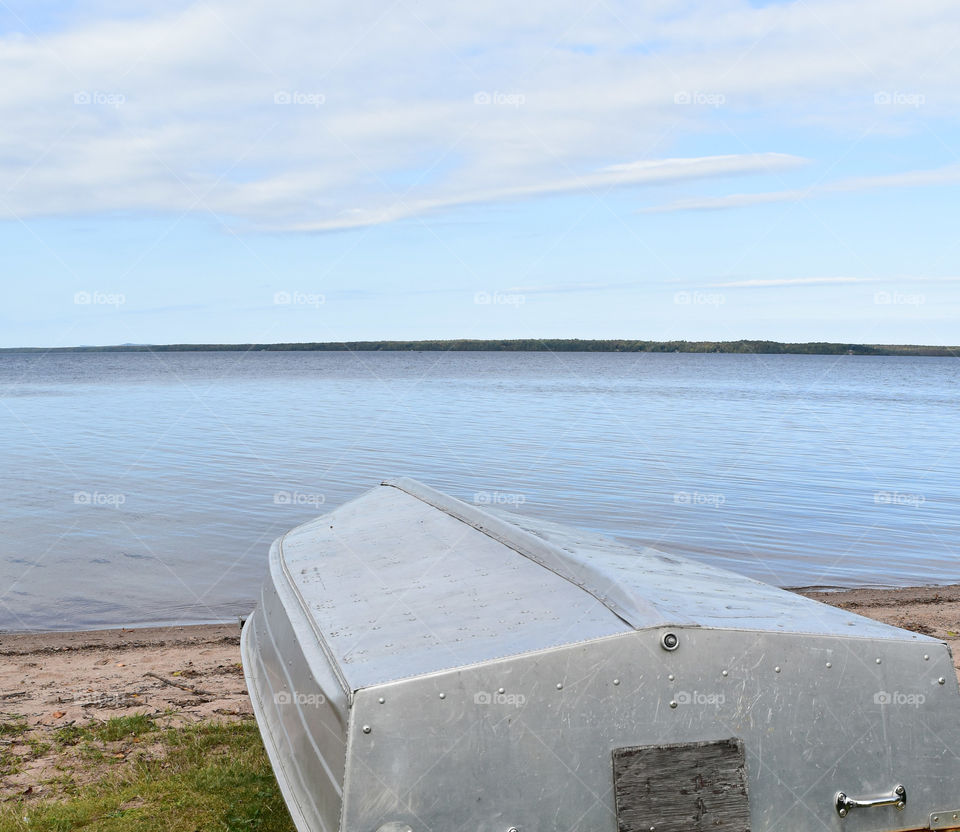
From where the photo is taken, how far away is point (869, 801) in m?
3.51

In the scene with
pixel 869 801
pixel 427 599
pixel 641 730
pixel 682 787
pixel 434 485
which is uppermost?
pixel 427 599

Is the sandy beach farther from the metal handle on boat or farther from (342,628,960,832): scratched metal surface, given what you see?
the metal handle on boat

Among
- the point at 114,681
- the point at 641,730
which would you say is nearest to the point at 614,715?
the point at 641,730

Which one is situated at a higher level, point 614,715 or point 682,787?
point 614,715

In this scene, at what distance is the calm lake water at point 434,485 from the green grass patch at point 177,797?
4471 mm

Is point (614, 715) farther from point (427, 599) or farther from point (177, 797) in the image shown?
point (177, 797)

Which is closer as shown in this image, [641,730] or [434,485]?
[641,730]

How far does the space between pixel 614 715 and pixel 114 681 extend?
19.5ft

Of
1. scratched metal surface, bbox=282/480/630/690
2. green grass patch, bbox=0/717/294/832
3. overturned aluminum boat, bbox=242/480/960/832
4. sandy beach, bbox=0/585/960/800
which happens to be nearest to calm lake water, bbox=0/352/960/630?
sandy beach, bbox=0/585/960/800

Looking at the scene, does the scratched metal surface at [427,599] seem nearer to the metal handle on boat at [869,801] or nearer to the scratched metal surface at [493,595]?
the scratched metal surface at [493,595]

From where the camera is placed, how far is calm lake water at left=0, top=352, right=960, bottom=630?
1230 centimetres

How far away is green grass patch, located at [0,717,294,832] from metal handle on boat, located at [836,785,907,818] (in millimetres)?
2728

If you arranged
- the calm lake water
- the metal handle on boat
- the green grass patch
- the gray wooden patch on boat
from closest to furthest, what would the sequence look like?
the gray wooden patch on boat, the metal handle on boat, the green grass patch, the calm lake water

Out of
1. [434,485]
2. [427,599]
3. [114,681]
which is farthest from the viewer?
[434,485]
